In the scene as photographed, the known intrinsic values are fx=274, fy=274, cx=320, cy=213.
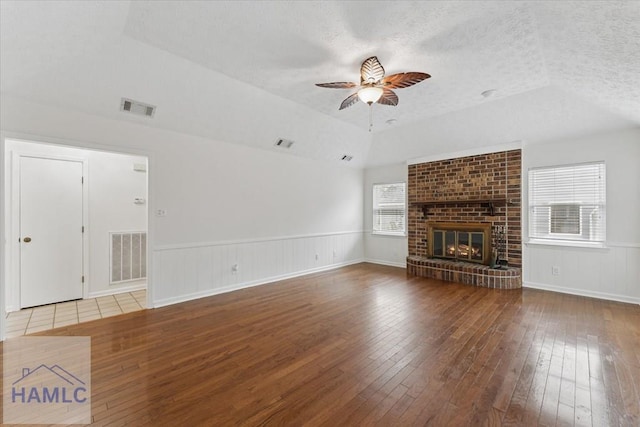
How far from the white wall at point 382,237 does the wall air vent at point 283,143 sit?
2.77 metres

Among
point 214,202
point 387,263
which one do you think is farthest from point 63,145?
point 387,263

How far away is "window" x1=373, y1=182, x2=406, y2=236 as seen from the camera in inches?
261

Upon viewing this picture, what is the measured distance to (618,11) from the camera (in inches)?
73.6

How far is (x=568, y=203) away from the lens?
4445 millimetres

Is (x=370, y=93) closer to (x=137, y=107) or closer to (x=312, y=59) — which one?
(x=312, y=59)

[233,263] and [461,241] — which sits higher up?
[461,241]

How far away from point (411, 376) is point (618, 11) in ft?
9.89

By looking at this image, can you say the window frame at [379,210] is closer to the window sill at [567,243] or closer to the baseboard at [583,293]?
the window sill at [567,243]

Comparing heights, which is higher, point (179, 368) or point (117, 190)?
point (117, 190)

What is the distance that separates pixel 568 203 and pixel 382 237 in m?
3.58

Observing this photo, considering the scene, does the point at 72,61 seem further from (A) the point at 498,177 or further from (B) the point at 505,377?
(A) the point at 498,177

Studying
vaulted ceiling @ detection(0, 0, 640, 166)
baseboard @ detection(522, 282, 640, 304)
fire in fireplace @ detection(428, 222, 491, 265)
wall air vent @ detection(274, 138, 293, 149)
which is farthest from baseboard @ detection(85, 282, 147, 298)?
baseboard @ detection(522, 282, 640, 304)

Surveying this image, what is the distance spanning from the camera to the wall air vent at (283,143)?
16.1 ft

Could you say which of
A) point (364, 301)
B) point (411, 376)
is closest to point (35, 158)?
point (364, 301)
